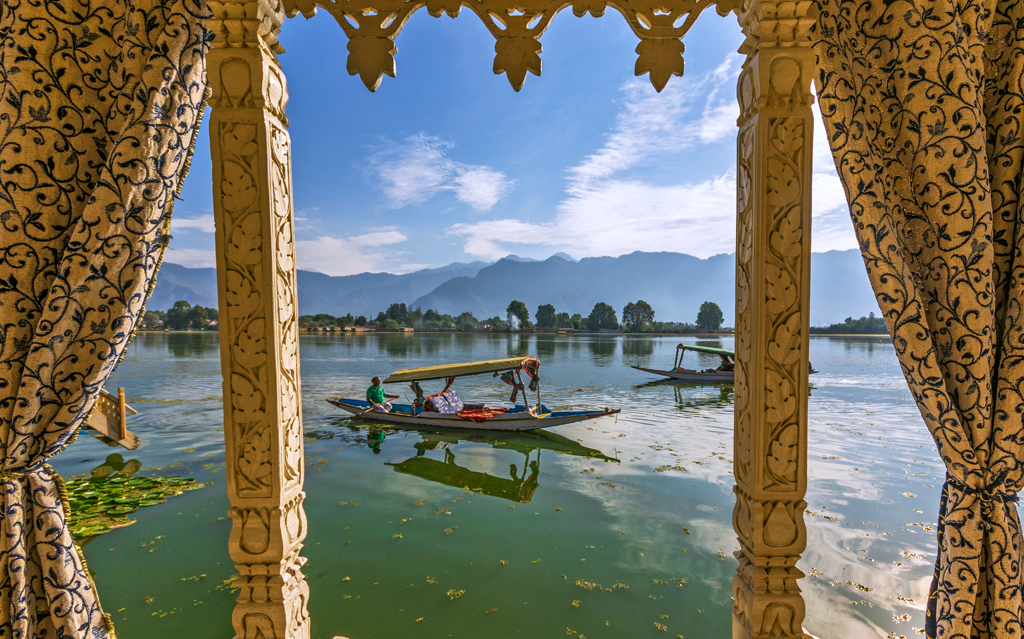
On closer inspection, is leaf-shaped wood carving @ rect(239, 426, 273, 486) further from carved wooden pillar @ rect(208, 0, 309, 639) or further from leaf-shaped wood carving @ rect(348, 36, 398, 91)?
leaf-shaped wood carving @ rect(348, 36, 398, 91)

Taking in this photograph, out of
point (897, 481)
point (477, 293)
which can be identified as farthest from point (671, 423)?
point (477, 293)

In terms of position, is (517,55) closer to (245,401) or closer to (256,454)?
(245,401)

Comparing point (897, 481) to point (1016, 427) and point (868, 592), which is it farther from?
point (1016, 427)

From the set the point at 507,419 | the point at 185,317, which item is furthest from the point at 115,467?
the point at 185,317

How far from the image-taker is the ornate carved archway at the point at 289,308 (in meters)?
1.33

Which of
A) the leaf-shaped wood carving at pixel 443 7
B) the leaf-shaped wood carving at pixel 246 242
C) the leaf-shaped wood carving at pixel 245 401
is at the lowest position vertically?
the leaf-shaped wood carving at pixel 245 401

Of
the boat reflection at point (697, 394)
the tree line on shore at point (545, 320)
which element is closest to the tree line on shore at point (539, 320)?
the tree line on shore at point (545, 320)

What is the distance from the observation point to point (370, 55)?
1541 mm

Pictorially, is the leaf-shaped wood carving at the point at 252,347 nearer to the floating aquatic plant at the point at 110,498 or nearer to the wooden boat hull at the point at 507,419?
the floating aquatic plant at the point at 110,498

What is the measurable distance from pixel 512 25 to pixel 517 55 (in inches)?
4.2

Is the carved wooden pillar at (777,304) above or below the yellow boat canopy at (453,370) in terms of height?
above

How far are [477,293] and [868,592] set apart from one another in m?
148

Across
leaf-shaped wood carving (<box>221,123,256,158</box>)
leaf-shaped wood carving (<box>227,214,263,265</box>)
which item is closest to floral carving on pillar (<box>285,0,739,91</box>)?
leaf-shaped wood carving (<box>221,123,256,158</box>)

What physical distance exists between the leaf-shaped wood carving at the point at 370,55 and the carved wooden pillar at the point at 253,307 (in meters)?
0.25
